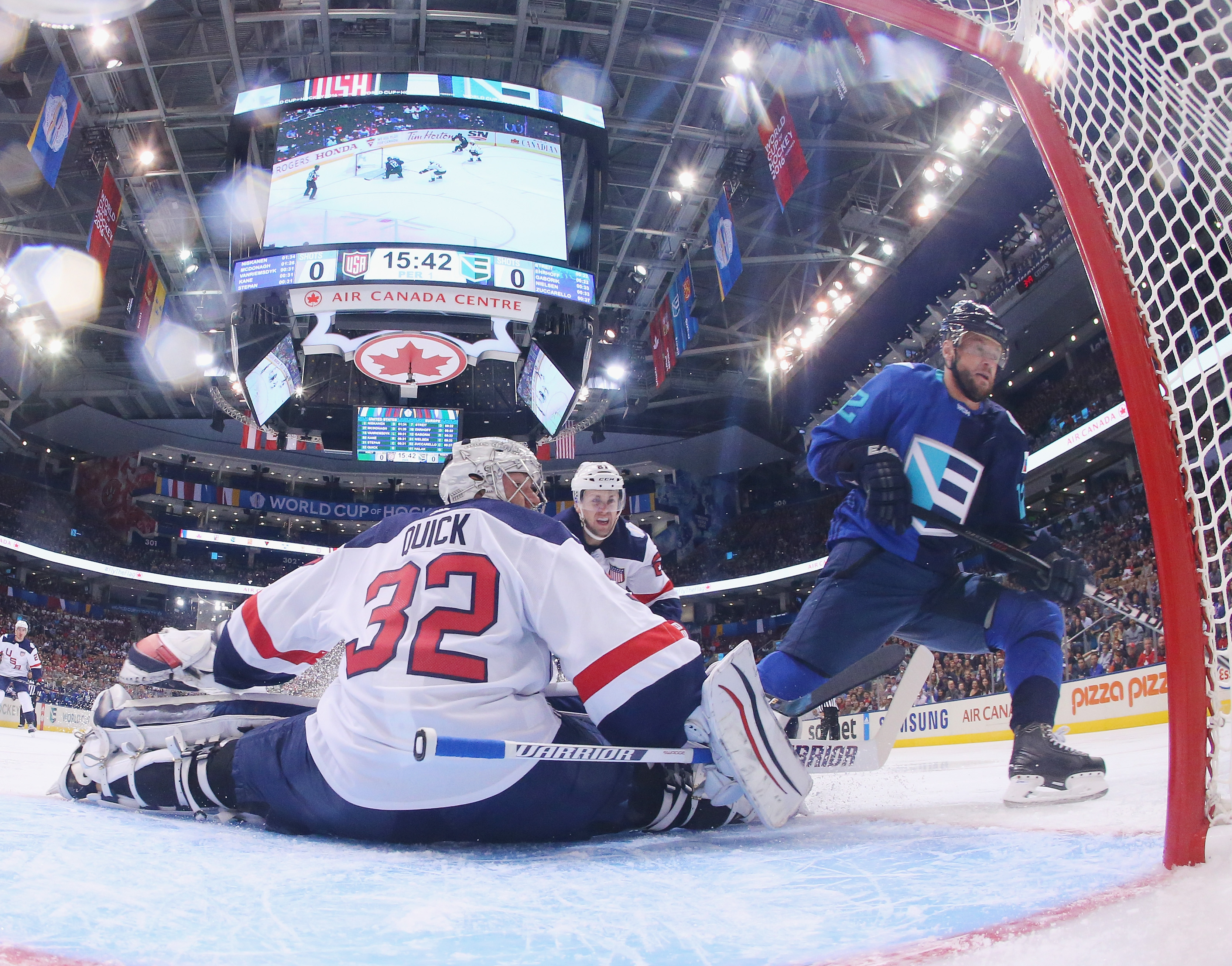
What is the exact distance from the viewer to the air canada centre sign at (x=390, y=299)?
7312mm

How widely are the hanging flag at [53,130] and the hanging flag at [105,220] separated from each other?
1.24 metres

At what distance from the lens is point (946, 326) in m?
2.39

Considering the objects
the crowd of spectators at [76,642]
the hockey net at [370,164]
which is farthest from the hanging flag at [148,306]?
the crowd of spectators at [76,642]

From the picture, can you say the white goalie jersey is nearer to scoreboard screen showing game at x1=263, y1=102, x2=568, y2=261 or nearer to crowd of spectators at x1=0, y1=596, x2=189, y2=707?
scoreboard screen showing game at x1=263, y1=102, x2=568, y2=261

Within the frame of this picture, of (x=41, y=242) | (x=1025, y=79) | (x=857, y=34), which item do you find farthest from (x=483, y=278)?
(x=41, y=242)

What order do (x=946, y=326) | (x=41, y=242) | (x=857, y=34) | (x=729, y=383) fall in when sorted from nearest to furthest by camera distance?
(x=946, y=326)
(x=857, y=34)
(x=41, y=242)
(x=729, y=383)

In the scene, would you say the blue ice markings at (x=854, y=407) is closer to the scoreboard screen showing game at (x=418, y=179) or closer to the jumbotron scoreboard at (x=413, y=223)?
the jumbotron scoreboard at (x=413, y=223)

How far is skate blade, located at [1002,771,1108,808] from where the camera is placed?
5.74ft

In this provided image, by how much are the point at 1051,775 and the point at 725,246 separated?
30.1 feet

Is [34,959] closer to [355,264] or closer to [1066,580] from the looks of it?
[1066,580]

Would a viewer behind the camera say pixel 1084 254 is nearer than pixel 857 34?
Yes

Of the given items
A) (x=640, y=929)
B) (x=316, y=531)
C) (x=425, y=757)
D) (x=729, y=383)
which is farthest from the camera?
(x=316, y=531)

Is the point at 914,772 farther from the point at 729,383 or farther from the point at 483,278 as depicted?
the point at 729,383

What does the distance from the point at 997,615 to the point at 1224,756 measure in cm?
109
